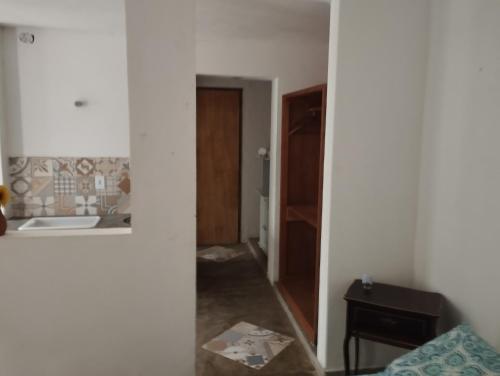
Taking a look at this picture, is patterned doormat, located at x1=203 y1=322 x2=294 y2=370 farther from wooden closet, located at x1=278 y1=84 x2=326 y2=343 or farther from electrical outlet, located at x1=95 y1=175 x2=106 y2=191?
electrical outlet, located at x1=95 y1=175 x2=106 y2=191

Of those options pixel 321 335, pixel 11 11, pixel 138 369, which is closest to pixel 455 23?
pixel 321 335

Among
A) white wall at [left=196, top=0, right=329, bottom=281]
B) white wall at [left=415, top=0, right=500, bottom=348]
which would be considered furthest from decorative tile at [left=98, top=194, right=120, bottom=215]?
white wall at [left=415, top=0, right=500, bottom=348]

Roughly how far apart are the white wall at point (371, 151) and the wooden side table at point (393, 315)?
0.24 m

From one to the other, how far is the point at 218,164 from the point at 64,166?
7.00 ft

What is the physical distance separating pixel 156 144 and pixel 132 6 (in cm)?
64

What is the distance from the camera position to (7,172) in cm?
320

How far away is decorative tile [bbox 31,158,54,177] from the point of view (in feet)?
10.7

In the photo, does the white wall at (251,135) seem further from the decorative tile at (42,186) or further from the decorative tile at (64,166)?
the decorative tile at (42,186)

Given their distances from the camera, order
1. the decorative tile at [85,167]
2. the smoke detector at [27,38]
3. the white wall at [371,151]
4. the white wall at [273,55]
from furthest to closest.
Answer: the decorative tile at [85,167]
the smoke detector at [27,38]
the white wall at [273,55]
the white wall at [371,151]

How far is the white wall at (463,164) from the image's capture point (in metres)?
1.72

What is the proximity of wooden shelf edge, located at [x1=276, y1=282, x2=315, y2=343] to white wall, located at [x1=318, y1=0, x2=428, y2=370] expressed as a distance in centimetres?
34

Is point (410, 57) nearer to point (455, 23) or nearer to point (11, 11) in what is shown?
point (455, 23)

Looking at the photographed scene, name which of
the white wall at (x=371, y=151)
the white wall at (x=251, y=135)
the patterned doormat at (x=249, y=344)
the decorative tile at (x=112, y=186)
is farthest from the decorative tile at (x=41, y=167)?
the white wall at (x=371, y=151)

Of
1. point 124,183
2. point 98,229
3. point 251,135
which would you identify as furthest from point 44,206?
point 251,135
